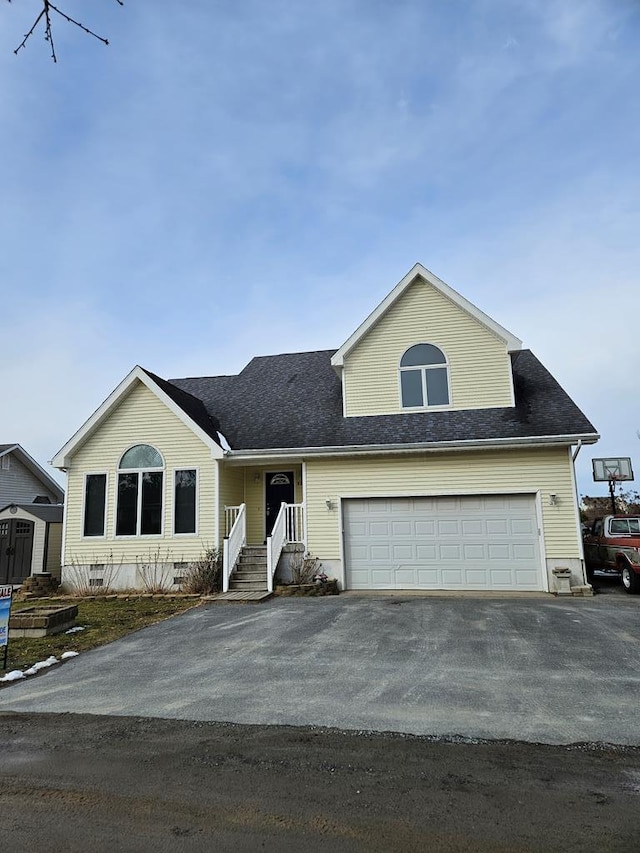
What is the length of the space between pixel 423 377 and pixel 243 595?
24.2ft

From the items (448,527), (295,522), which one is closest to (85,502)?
(295,522)

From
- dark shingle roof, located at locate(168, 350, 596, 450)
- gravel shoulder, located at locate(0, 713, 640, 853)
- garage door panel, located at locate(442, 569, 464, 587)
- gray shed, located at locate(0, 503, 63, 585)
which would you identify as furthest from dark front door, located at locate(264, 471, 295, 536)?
gravel shoulder, located at locate(0, 713, 640, 853)

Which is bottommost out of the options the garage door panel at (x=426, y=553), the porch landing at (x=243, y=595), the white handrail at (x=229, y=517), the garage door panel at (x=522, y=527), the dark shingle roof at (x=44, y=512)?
the porch landing at (x=243, y=595)

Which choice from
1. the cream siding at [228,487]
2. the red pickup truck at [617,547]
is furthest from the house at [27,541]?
the red pickup truck at [617,547]

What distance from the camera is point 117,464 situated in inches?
579

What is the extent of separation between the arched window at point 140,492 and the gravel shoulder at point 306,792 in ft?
32.4

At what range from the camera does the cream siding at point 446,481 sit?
41.2 ft

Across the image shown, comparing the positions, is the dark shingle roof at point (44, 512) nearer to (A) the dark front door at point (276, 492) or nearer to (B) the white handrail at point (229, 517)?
(B) the white handrail at point (229, 517)

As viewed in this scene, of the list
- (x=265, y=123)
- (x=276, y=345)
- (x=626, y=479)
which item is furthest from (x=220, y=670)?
(x=276, y=345)

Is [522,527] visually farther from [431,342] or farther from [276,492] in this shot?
[276,492]

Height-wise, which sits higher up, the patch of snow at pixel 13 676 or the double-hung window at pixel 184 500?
the double-hung window at pixel 184 500

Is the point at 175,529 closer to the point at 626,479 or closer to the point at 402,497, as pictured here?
the point at 402,497

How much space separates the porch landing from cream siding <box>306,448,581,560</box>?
6.12 ft

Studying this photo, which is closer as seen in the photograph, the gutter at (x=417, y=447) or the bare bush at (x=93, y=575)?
the gutter at (x=417, y=447)
